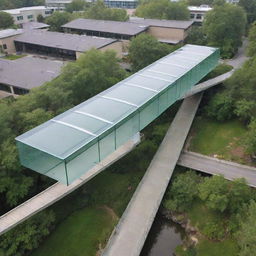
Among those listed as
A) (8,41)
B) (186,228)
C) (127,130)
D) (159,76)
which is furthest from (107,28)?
(186,228)

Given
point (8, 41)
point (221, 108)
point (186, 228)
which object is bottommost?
point (186, 228)

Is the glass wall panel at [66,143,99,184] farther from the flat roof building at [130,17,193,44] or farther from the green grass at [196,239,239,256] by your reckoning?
the flat roof building at [130,17,193,44]

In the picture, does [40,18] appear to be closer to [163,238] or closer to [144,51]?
[144,51]

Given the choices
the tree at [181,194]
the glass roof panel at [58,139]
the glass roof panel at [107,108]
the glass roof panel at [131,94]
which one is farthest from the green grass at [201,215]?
the glass roof panel at [58,139]

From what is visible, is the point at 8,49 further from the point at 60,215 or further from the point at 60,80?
the point at 60,215

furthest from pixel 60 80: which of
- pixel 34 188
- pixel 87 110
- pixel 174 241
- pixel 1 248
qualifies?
pixel 174 241

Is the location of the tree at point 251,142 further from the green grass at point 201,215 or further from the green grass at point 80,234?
the green grass at point 80,234
